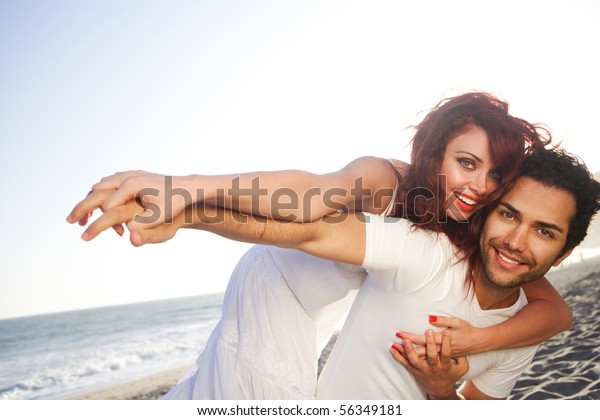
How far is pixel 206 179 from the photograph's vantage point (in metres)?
1.36

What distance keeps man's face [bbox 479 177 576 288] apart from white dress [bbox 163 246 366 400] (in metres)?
0.58

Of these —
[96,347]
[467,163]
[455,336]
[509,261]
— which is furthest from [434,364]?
[96,347]

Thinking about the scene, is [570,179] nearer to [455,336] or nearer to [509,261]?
[509,261]

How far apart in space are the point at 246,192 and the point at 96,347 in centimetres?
2046

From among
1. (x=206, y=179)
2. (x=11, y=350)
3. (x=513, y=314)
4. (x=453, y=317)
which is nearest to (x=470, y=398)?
(x=513, y=314)

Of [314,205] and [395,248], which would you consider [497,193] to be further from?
[314,205]

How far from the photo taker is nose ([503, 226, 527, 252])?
6.84ft

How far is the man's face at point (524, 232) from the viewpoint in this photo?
2.07 meters

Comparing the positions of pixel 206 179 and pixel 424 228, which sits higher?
pixel 206 179

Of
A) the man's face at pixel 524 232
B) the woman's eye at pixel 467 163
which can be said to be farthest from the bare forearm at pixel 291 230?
the woman's eye at pixel 467 163

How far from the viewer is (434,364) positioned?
2004 millimetres

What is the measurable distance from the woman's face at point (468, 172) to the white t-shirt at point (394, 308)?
42 centimetres

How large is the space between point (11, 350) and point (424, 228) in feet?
80.5

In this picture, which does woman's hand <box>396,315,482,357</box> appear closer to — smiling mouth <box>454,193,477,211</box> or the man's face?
the man's face
